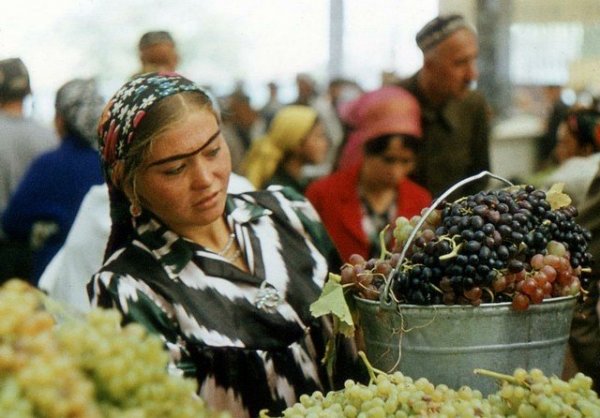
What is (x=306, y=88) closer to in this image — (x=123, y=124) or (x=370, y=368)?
(x=123, y=124)

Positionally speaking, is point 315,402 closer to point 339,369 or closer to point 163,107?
point 339,369

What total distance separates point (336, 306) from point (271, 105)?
10.5 meters

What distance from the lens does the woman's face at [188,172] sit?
1.94m

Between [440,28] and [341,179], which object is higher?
[440,28]

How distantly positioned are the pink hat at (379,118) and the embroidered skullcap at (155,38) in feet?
3.37

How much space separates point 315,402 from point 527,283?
14.9 inches

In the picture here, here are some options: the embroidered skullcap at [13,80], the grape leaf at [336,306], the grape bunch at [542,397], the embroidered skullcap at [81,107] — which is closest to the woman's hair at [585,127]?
the embroidered skullcap at [81,107]

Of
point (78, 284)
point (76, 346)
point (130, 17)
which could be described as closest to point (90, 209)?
point (78, 284)

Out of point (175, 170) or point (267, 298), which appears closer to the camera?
point (175, 170)

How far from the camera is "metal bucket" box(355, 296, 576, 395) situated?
1.67m

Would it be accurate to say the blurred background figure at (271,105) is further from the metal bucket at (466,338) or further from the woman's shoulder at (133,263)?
the metal bucket at (466,338)

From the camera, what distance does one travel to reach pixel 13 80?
5332 mm

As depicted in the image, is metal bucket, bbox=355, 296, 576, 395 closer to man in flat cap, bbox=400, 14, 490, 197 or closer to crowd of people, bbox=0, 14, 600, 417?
crowd of people, bbox=0, 14, 600, 417

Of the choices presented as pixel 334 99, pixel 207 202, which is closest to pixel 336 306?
pixel 207 202
